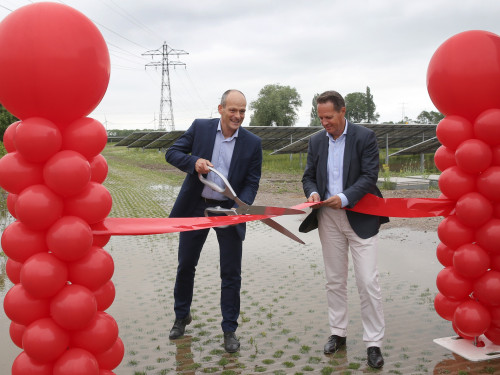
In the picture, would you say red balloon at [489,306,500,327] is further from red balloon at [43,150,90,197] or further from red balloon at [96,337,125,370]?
red balloon at [43,150,90,197]

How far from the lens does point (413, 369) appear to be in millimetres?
3859

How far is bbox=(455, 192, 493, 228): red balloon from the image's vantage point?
3762mm

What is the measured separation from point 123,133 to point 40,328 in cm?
10170

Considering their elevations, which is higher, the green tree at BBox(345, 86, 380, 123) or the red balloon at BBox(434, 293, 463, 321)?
the green tree at BBox(345, 86, 380, 123)

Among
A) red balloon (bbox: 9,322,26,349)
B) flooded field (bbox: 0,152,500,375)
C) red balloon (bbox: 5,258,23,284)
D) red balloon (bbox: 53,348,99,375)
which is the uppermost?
red balloon (bbox: 5,258,23,284)

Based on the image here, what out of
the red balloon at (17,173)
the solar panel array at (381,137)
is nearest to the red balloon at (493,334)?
the red balloon at (17,173)

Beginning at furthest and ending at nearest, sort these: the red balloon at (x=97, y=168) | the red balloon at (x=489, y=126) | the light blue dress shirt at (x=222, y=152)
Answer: the light blue dress shirt at (x=222, y=152) → the red balloon at (x=489, y=126) → the red balloon at (x=97, y=168)

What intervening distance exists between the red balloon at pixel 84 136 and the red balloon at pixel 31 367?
115cm

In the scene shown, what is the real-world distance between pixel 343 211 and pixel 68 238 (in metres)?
2.21

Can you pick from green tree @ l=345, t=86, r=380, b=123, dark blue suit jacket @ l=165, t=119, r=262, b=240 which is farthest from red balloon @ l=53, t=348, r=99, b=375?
green tree @ l=345, t=86, r=380, b=123

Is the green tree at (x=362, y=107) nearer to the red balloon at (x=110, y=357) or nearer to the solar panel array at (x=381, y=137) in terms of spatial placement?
the solar panel array at (x=381, y=137)

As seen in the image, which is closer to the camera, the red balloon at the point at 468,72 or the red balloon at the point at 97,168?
the red balloon at the point at 97,168

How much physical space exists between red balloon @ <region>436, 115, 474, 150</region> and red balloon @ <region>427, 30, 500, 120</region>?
70mm

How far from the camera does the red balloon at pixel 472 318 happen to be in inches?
150
